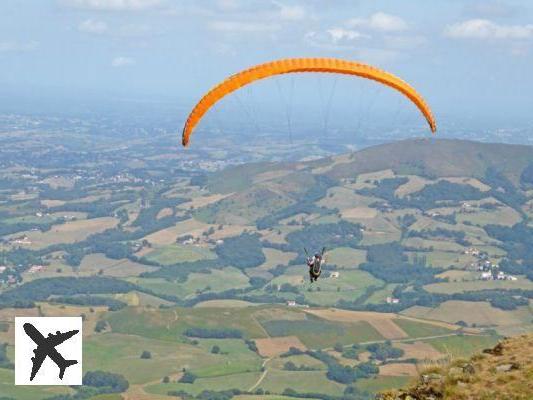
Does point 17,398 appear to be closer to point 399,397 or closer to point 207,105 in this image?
point 207,105

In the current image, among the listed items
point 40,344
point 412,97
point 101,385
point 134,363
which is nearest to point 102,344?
point 134,363

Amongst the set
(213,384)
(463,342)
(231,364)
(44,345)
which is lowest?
(231,364)

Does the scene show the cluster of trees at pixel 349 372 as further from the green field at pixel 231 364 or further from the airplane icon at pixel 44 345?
the airplane icon at pixel 44 345

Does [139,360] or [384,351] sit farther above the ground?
[384,351]

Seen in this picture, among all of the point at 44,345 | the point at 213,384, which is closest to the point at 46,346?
the point at 44,345

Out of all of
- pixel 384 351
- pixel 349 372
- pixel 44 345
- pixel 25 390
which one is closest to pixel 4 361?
pixel 25 390

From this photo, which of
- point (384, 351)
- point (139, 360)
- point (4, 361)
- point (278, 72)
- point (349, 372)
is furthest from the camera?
point (384, 351)

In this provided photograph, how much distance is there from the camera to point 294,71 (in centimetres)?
3397

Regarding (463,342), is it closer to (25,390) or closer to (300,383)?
(300,383)

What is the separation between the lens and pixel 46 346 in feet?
145

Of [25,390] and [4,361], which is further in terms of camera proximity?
[4,361]

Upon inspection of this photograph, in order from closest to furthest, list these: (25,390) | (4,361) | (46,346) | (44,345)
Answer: (44,345), (46,346), (25,390), (4,361)

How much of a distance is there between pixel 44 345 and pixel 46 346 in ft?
0.72

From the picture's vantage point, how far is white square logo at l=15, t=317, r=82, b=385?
43.2 meters
